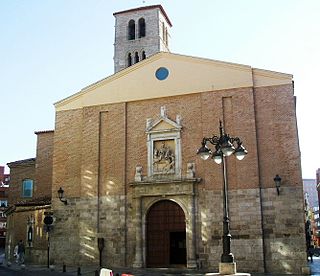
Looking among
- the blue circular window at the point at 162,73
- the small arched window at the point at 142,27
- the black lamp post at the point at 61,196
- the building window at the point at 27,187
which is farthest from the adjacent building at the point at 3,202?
the blue circular window at the point at 162,73

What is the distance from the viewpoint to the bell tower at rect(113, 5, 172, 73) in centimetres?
4672

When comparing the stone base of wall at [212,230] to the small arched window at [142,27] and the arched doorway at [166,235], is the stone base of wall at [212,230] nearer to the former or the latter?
the arched doorway at [166,235]

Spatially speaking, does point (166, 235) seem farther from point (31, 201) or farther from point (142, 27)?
point (142, 27)

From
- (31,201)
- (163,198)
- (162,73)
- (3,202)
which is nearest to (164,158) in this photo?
(163,198)

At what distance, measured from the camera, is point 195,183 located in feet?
76.0

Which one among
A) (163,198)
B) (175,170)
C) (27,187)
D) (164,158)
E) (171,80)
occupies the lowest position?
(163,198)

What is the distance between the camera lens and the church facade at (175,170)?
21844mm

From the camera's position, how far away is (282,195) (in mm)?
21797

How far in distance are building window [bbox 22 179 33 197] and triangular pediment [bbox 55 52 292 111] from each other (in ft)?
44.1

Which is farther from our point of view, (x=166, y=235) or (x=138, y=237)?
(x=166, y=235)

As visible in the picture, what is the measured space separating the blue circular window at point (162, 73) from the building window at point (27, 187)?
18313mm

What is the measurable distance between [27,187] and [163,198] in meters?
18.6

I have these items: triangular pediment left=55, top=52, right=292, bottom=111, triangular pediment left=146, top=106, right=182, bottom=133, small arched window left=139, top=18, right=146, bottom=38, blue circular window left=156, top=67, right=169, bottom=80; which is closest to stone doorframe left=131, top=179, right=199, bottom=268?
triangular pediment left=146, top=106, right=182, bottom=133

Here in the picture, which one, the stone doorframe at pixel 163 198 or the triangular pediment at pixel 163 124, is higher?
the triangular pediment at pixel 163 124
